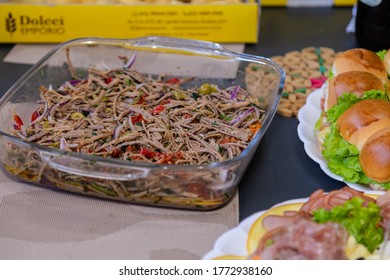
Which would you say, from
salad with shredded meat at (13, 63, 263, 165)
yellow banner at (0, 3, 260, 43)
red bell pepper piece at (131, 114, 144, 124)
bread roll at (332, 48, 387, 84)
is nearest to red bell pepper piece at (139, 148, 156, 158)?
salad with shredded meat at (13, 63, 263, 165)

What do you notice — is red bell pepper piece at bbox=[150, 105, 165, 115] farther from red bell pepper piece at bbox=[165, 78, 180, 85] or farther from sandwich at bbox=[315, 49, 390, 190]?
sandwich at bbox=[315, 49, 390, 190]

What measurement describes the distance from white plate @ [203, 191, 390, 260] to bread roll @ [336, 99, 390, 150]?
249mm

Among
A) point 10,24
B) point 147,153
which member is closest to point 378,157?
point 147,153

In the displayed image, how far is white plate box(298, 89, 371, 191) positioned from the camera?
1218mm

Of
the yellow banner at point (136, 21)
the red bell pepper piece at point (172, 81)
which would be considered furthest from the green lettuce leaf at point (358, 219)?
the yellow banner at point (136, 21)

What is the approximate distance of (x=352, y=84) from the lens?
1.30 meters

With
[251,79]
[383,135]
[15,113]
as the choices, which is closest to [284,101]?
[251,79]

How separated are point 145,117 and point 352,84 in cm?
44

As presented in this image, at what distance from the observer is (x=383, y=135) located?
1153 mm

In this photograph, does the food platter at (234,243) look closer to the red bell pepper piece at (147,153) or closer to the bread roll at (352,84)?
the red bell pepper piece at (147,153)

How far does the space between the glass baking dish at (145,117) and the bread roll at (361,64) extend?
0.45 ft

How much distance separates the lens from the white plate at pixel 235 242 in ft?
3.31

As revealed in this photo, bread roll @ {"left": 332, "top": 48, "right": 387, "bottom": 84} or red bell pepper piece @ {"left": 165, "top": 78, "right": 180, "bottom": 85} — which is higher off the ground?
bread roll @ {"left": 332, "top": 48, "right": 387, "bottom": 84}

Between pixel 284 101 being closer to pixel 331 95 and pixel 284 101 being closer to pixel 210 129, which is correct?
pixel 331 95
